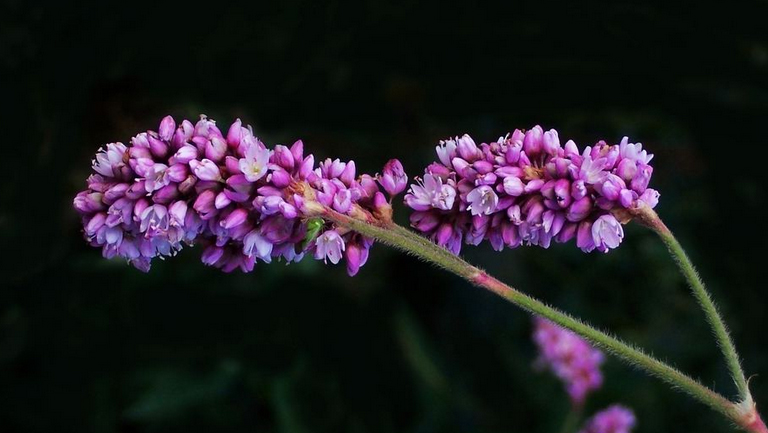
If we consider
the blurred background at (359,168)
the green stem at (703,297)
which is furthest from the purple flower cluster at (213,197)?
the blurred background at (359,168)

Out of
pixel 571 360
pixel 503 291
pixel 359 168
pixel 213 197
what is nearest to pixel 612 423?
pixel 571 360

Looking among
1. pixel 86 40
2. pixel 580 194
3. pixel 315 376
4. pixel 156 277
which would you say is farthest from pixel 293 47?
pixel 580 194

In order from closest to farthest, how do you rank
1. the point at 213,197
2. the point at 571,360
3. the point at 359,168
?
the point at 213,197 < the point at 571,360 < the point at 359,168

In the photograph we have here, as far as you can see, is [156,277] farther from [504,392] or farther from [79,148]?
[504,392]

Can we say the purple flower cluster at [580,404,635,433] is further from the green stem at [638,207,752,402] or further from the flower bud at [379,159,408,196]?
the flower bud at [379,159,408,196]

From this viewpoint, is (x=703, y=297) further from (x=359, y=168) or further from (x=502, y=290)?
(x=359, y=168)

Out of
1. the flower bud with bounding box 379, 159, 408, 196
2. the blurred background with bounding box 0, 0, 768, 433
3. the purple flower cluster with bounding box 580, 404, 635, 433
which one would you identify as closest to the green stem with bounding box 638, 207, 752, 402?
the flower bud with bounding box 379, 159, 408, 196
